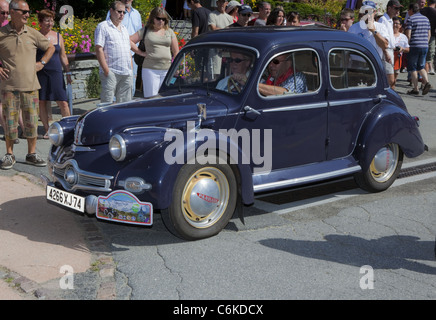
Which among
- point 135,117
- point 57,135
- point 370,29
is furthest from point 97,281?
point 370,29

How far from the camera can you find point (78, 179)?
18.2 ft

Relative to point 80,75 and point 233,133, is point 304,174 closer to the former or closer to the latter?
point 233,133

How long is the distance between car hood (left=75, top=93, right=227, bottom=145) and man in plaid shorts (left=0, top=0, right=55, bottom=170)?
2.01m

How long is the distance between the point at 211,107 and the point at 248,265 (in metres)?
1.63

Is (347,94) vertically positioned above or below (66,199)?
above

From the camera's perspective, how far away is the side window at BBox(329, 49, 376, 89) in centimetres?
659

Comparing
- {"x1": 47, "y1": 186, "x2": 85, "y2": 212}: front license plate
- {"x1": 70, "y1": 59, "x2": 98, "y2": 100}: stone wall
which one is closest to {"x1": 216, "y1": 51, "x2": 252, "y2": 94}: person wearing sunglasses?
{"x1": 47, "y1": 186, "x2": 85, "y2": 212}: front license plate

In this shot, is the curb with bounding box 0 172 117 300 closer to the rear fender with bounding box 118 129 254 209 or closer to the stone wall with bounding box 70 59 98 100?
the rear fender with bounding box 118 129 254 209

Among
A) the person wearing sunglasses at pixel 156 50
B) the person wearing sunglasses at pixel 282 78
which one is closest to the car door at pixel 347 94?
the person wearing sunglasses at pixel 282 78

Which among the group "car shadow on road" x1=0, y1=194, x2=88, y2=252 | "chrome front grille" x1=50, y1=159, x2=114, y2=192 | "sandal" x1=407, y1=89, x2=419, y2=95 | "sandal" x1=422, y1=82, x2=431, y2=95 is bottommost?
"sandal" x1=407, y1=89, x2=419, y2=95

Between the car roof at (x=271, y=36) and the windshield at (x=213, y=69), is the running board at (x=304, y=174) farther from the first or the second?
the car roof at (x=271, y=36)

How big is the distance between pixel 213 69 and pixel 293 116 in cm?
97

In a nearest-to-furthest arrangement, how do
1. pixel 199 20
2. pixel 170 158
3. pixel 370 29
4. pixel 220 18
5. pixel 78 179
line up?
1. pixel 170 158
2. pixel 78 179
3. pixel 370 29
4. pixel 220 18
5. pixel 199 20
